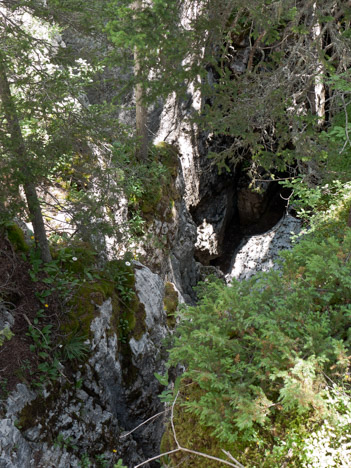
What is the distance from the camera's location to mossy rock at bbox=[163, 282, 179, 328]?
8.07 meters

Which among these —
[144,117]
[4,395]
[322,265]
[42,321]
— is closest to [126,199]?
[144,117]

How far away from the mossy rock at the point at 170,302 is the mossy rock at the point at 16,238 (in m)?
3.66

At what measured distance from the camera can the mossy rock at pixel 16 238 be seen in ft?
19.0

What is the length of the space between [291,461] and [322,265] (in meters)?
1.51

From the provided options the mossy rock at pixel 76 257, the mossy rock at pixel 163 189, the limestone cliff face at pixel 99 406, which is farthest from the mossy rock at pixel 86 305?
the mossy rock at pixel 163 189

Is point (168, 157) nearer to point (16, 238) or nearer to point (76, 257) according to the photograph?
point (76, 257)

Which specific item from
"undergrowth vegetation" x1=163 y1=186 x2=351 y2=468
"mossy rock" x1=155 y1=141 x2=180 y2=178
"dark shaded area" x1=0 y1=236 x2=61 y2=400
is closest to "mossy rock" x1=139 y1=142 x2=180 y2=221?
"mossy rock" x1=155 y1=141 x2=180 y2=178

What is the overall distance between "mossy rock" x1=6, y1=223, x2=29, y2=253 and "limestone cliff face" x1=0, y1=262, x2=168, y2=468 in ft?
5.95

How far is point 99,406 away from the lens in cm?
548

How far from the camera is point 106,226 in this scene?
18.3ft

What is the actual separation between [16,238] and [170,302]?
424 cm

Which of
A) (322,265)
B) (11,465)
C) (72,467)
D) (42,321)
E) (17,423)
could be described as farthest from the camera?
(42,321)

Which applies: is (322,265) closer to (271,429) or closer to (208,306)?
(208,306)

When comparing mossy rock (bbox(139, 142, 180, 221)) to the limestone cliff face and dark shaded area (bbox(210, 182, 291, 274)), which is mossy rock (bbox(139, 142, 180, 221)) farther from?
dark shaded area (bbox(210, 182, 291, 274))
